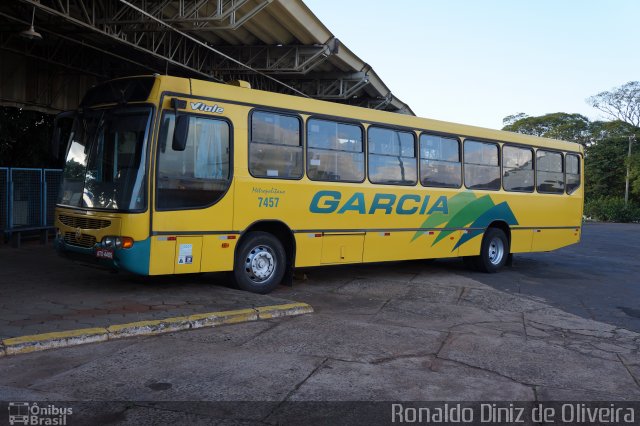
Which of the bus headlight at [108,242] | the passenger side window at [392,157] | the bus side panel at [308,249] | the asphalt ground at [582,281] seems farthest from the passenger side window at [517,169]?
the bus headlight at [108,242]

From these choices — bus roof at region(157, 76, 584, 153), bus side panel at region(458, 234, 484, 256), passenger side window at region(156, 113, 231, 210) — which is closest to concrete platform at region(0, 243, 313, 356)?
passenger side window at region(156, 113, 231, 210)

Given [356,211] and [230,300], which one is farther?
[356,211]

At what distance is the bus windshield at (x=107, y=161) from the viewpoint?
745 centimetres

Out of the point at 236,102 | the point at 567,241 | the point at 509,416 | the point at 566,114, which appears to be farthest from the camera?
the point at 566,114

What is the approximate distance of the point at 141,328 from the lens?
6273 mm

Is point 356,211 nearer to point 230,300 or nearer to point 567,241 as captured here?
point 230,300

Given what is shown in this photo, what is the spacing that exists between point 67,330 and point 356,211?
5294 mm

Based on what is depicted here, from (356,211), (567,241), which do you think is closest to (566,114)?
(567,241)

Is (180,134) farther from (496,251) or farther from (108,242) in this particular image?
(496,251)

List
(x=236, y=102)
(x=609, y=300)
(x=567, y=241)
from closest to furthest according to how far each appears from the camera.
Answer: (x=236, y=102)
(x=609, y=300)
(x=567, y=241)

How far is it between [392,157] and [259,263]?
3.42 meters

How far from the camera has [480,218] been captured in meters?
12.3

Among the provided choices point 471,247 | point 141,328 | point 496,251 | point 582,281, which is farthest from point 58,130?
point 582,281

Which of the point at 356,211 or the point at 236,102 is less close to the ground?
the point at 236,102
